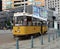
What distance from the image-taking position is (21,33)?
25328mm

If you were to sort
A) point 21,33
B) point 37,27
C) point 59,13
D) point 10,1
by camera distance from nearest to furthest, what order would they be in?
point 21,33 < point 37,27 < point 59,13 < point 10,1

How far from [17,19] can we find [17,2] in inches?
2968

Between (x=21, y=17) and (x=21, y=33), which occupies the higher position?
(x=21, y=17)

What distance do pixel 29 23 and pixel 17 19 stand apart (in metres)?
1.48

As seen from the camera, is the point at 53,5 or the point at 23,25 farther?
the point at 53,5

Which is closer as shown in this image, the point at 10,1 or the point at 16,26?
the point at 16,26

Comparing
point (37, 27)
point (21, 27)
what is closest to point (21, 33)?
point (21, 27)

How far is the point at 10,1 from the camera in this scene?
100562 millimetres

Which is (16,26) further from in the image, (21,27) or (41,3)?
(41,3)

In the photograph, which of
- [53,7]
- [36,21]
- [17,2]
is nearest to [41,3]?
[53,7]

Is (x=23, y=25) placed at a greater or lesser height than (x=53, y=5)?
greater

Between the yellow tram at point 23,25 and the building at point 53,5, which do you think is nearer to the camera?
the yellow tram at point 23,25

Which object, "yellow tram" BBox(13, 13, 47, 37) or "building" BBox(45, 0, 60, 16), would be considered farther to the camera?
"building" BBox(45, 0, 60, 16)

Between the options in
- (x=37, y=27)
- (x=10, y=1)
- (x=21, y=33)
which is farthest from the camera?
(x=10, y=1)
